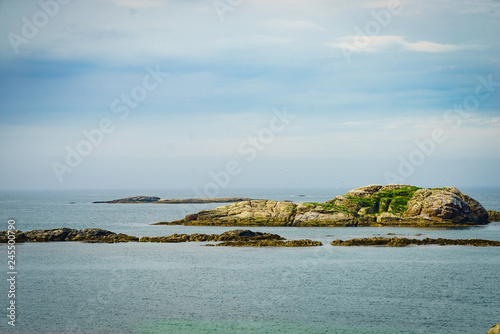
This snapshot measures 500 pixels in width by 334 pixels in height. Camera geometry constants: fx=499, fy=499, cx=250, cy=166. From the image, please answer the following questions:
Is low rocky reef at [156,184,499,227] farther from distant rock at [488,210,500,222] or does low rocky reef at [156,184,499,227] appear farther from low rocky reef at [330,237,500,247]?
low rocky reef at [330,237,500,247]

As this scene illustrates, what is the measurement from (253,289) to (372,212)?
187ft

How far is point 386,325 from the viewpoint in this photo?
30.8 metres

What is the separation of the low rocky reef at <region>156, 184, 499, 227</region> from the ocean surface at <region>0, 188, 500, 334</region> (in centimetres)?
2800

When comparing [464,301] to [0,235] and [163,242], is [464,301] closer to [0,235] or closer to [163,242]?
[163,242]

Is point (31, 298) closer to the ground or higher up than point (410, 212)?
closer to the ground

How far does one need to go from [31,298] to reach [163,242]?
33015 millimetres

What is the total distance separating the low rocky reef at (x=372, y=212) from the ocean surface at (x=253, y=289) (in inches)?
1103

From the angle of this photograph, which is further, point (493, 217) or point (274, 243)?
point (493, 217)

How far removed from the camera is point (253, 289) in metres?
41.7

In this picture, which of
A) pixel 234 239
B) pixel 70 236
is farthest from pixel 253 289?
pixel 70 236

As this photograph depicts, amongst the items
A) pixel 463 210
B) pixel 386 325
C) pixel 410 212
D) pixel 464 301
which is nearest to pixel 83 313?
pixel 386 325

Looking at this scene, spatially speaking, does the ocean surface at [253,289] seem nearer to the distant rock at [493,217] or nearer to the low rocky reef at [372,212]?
the low rocky reef at [372,212]
